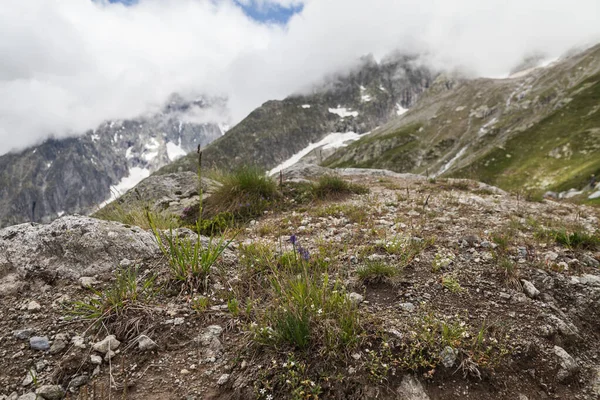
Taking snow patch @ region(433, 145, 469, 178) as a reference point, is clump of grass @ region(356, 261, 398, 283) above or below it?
above

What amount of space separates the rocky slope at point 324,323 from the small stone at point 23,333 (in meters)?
0.02

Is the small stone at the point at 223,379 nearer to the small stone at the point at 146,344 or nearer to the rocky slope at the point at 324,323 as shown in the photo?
the rocky slope at the point at 324,323

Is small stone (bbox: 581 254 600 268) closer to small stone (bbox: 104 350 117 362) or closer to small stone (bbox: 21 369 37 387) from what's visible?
small stone (bbox: 104 350 117 362)

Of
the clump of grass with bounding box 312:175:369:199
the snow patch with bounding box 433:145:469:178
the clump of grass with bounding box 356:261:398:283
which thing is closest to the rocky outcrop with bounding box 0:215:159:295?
the clump of grass with bounding box 356:261:398:283

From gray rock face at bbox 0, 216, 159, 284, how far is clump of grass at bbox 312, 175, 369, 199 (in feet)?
22.3

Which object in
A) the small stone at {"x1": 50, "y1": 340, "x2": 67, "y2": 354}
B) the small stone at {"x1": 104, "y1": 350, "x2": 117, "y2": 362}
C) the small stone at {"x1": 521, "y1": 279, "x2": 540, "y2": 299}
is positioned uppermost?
the small stone at {"x1": 50, "y1": 340, "x2": 67, "y2": 354}

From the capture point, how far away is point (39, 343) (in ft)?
12.2

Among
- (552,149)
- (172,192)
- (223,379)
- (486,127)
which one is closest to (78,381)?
(223,379)

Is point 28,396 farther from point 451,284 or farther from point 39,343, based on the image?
point 451,284

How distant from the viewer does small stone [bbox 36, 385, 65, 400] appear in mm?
3137

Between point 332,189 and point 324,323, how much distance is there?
8861 millimetres

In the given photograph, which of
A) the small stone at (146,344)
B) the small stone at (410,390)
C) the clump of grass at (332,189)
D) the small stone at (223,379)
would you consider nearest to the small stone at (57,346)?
the small stone at (146,344)

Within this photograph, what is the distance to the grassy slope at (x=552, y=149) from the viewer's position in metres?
93.9

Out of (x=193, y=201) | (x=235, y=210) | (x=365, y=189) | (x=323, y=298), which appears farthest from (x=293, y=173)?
(x=323, y=298)
